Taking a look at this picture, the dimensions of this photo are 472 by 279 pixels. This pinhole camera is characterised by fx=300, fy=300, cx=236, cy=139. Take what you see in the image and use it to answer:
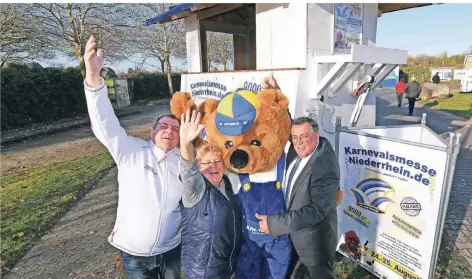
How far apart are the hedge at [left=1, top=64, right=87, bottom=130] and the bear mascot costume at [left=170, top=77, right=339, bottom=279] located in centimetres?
1501

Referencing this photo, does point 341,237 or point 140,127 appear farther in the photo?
point 140,127

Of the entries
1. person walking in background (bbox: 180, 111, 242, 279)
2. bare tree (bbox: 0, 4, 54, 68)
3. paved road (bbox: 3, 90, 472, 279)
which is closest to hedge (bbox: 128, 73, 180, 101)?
bare tree (bbox: 0, 4, 54, 68)

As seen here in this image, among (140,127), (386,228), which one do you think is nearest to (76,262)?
(386,228)

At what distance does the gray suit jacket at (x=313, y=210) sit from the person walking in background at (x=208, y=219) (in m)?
0.38

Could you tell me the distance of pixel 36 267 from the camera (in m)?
4.25

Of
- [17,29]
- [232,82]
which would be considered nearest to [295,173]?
[232,82]

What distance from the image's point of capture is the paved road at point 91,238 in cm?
416

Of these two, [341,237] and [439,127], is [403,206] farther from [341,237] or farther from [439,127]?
[439,127]

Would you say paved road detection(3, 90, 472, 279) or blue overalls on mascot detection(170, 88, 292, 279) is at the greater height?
blue overalls on mascot detection(170, 88, 292, 279)

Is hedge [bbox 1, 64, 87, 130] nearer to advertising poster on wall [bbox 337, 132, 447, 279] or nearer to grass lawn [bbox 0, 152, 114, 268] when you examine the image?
grass lawn [bbox 0, 152, 114, 268]

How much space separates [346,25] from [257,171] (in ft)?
15.0

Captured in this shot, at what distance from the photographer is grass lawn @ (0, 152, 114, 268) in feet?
16.1

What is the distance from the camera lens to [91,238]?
4.99 meters

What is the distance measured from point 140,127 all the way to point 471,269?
13.8m
